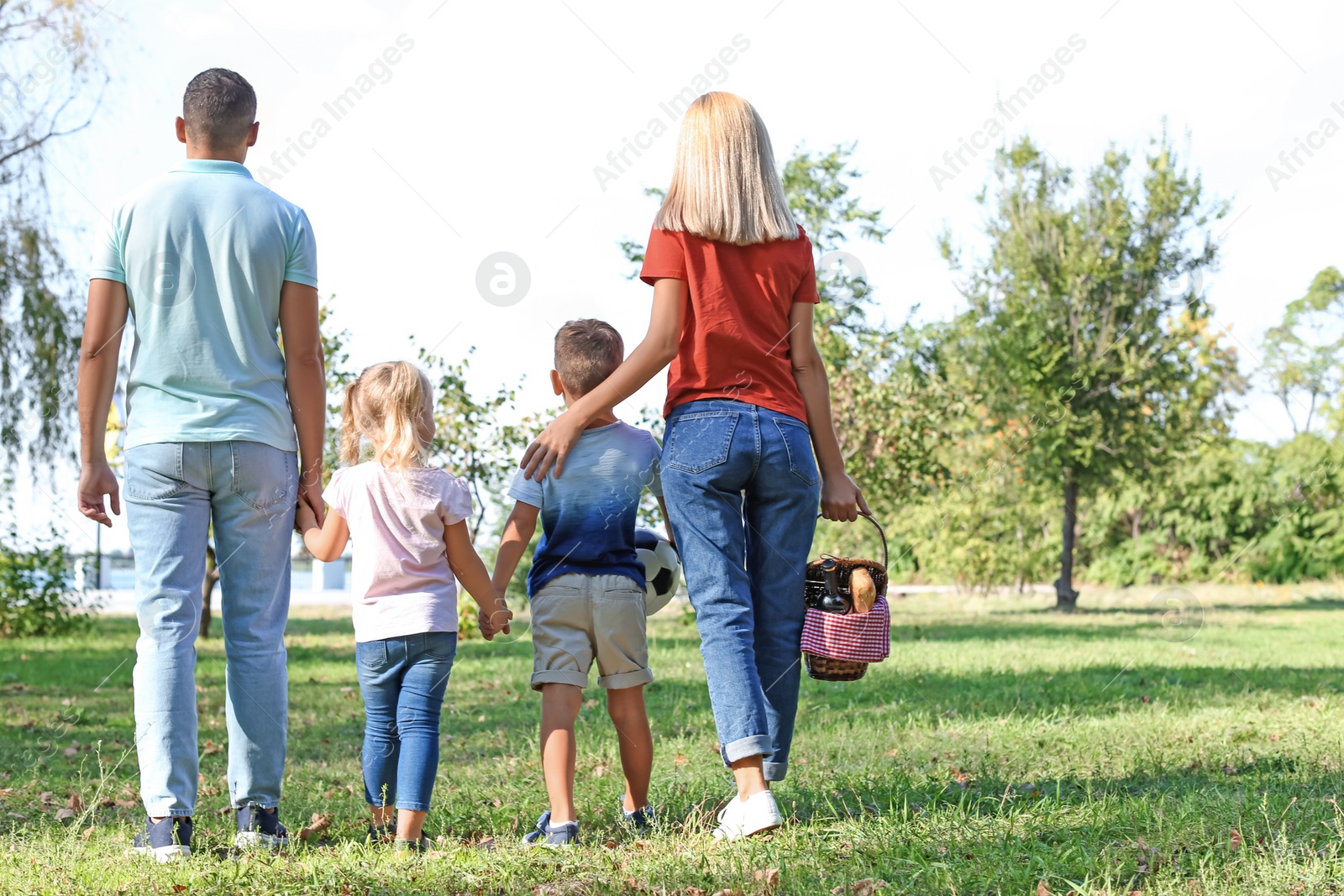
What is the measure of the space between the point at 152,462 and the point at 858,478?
1603cm

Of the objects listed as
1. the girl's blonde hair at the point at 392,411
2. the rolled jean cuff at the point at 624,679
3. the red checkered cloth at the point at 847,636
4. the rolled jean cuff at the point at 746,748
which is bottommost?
the rolled jean cuff at the point at 746,748

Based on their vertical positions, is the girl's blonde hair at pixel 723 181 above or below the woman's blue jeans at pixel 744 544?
above

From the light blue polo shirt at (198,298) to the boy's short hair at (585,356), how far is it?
86cm

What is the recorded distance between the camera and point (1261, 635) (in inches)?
532

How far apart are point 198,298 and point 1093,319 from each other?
20704mm

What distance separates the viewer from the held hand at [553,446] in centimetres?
335

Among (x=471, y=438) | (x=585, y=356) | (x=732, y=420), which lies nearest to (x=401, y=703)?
(x=585, y=356)

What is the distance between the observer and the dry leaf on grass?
3617mm

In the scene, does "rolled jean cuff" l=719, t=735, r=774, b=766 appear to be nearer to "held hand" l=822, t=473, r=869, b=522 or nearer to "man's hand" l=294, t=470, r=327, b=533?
"held hand" l=822, t=473, r=869, b=522

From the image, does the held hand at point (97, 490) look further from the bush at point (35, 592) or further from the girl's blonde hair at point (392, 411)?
the bush at point (35, 592)

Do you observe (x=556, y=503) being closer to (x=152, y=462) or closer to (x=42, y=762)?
(x=152, y=462)

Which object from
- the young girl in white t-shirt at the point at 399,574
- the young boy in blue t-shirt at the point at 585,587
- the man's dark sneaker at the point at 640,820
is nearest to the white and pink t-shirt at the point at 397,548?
the young girl in white t-shirt at the point at 399,574

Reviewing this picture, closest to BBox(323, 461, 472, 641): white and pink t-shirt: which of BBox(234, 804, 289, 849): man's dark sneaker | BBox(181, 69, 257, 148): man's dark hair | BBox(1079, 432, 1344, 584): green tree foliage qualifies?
BBox(234, 804, 289, 849): man's dark sneaker

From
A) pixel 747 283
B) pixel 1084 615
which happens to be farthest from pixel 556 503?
pixel 1084 615
